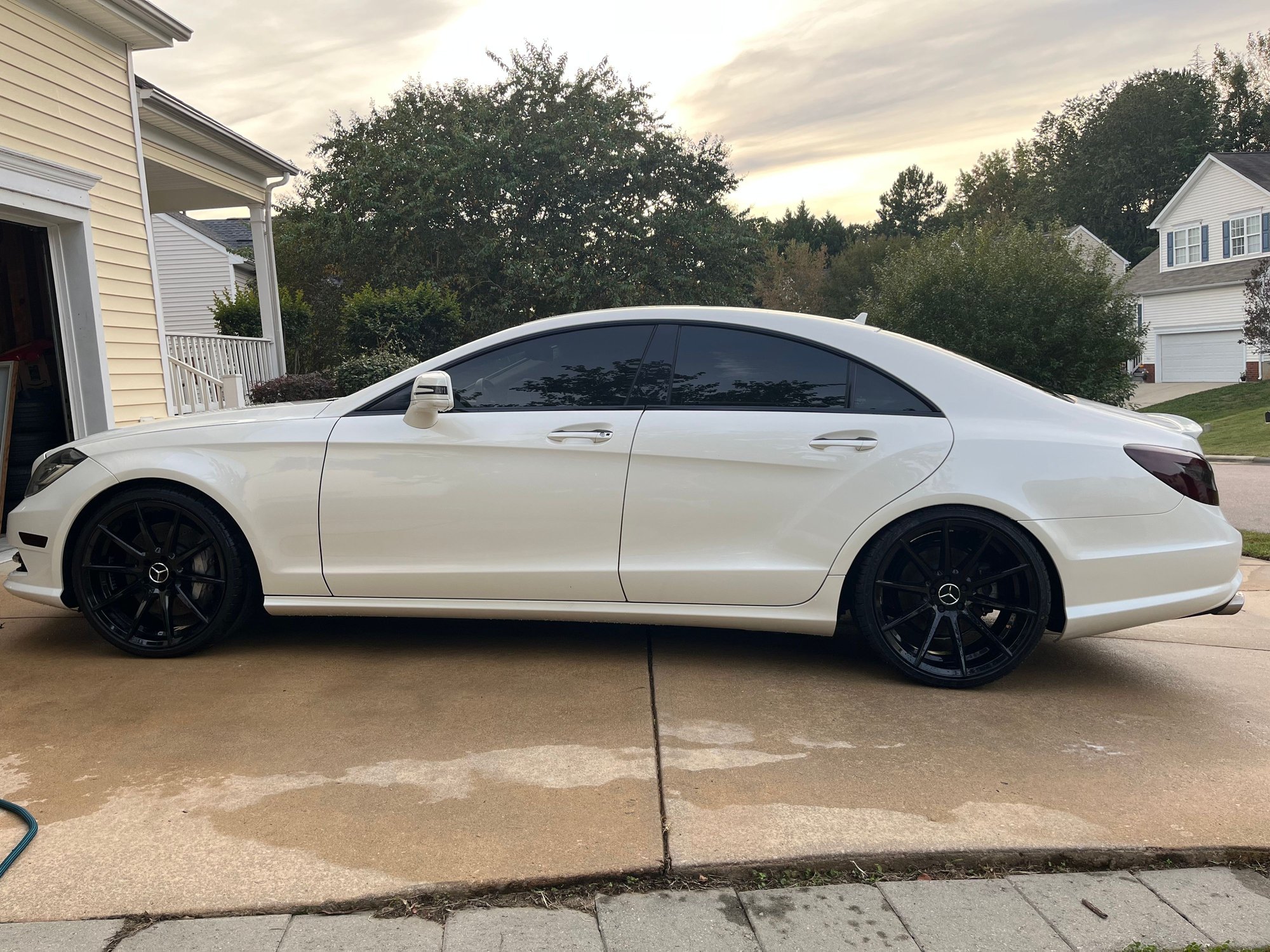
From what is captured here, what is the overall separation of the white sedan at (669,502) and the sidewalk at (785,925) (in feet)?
4.98

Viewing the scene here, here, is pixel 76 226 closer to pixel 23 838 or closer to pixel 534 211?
pixel 23 838

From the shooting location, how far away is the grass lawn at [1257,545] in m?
7.20

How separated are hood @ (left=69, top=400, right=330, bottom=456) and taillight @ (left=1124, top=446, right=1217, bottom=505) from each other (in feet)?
11.0

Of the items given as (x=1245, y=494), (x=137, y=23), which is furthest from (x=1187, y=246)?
(x=137, y=23)

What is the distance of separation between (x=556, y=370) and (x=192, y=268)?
30817mm

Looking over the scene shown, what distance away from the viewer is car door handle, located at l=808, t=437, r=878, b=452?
12.5 ft

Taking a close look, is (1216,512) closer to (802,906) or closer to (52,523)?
(802,906)

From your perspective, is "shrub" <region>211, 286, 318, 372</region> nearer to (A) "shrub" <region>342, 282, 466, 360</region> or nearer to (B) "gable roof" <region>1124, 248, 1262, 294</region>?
(A) "shrub" <region>342, 282, 466, 360</region>

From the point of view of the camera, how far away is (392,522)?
13.3ft

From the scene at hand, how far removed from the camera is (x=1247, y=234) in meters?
35.8

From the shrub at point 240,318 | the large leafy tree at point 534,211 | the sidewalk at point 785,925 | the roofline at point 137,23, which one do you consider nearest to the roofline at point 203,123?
the roofline at point 137,23

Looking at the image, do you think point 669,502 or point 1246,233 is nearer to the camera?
point 669,502

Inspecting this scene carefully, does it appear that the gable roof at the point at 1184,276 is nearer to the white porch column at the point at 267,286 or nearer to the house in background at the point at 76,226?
the white porch column at the point at 267,286

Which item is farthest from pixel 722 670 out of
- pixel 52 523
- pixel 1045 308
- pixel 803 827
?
pixel 1045 308
